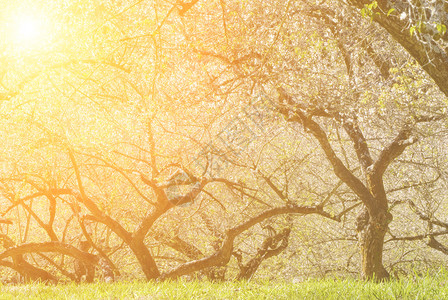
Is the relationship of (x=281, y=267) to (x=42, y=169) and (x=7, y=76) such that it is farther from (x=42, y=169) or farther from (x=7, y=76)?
(x=7, y=76)

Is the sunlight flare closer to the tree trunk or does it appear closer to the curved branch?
the curved branch

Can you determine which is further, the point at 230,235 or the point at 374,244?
the point at 230,235

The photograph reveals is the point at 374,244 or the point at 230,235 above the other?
the point at 374,244

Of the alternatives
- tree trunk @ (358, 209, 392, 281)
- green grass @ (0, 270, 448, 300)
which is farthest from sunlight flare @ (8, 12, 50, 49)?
tree trunk @ (358, 209, 392, 281)

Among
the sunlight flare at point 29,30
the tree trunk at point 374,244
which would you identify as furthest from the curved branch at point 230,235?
the sunlight flare at point 29,30

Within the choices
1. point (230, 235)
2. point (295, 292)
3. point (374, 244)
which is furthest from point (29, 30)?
point (374, 244)

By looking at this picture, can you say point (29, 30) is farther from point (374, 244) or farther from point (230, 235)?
point (374, 244)

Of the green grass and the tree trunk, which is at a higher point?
the tree trunk

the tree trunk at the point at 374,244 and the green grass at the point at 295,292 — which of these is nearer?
the green grass at the point at 295,292

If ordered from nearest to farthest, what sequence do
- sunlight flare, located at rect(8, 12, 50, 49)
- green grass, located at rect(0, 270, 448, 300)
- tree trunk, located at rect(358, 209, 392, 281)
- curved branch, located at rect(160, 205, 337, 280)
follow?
green grass, located at rect(0, 270, 448, 300) < sunlight flare, located at rect(8, 12, 50, 49) < tree trunk, located at rect(358, 209, 392, 281) < curved branch, located at rect(160, 205, 337, 280)

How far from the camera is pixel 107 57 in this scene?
749 cm

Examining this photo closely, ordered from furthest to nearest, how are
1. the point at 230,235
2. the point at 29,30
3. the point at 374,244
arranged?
the point at 230,235
the point at 374,244
the point at 29,30

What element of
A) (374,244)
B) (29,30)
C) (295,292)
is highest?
(29,30)

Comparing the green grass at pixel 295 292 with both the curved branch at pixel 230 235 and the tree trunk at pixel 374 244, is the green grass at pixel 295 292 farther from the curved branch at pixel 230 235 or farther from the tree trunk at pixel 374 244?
the curved branch at pixel 230 235
